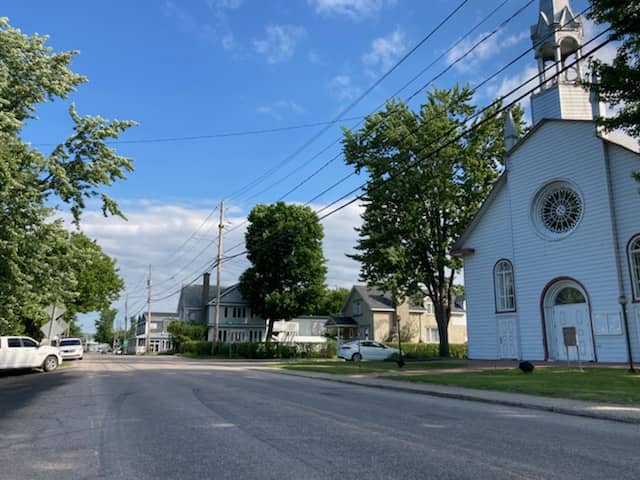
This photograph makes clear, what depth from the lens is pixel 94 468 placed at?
5.84m

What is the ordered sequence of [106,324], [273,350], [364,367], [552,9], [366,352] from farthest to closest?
[106,324] → [273,350] → [366,352] → [552,9] → [364,367]

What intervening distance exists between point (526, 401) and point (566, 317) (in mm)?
12942

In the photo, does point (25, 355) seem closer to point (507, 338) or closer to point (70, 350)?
point (70, 350)

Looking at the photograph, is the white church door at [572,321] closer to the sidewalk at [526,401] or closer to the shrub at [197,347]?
the sidewalk at [526,401]

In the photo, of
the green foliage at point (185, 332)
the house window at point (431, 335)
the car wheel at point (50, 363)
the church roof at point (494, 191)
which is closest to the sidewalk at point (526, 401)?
the church roof at point (494, 191)

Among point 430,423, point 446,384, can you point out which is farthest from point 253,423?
point 446,384

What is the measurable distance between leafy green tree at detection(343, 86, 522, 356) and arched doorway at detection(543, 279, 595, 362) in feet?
31.1

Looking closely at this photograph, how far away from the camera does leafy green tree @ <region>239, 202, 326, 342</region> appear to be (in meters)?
55.1

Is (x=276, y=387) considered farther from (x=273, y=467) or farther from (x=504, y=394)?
(x=273, y=467)

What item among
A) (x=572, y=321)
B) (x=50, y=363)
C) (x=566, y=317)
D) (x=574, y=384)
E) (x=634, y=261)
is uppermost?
(x=634, y=261)

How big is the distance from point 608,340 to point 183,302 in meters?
63.0

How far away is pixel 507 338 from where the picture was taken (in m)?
25.5

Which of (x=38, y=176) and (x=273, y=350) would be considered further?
(x=273, y=350)

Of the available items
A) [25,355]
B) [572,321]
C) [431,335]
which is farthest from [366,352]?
[431,335]
